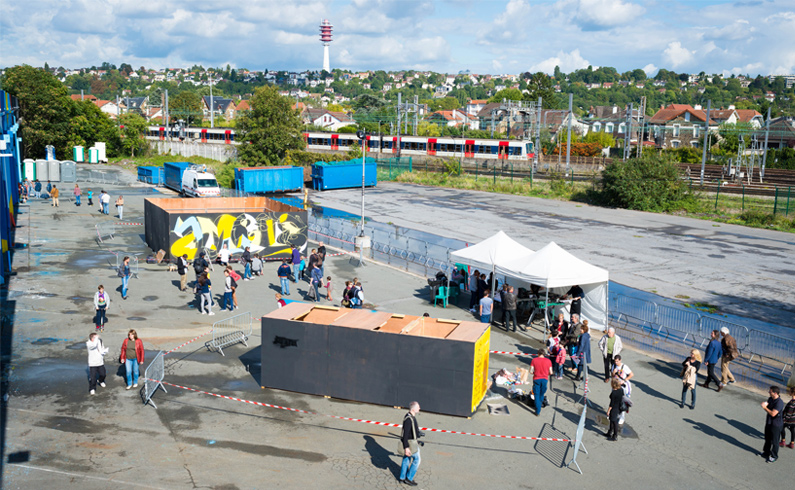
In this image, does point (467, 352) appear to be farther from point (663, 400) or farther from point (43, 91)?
point (43, 91)

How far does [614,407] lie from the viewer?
11938 mm

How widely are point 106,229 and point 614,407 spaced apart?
29.1m

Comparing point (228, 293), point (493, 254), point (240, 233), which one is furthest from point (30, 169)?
point (493, 254)

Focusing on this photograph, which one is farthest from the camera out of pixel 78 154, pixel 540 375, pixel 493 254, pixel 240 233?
pixel 78 154

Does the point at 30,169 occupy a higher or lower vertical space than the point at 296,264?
higher

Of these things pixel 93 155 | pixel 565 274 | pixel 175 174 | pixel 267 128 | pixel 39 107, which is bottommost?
pixel 565 274

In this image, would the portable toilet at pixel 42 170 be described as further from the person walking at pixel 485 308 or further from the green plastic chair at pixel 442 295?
the person walking at pixel 485 308

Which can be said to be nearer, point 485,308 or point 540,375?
point 540,375

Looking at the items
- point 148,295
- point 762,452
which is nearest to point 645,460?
point 762,452

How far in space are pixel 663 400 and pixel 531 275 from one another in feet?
18.4

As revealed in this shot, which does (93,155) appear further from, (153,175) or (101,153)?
(153,175)

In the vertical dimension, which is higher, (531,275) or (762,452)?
(531,275)

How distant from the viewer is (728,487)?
1062cm

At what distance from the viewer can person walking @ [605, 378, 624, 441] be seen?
39.1ft
